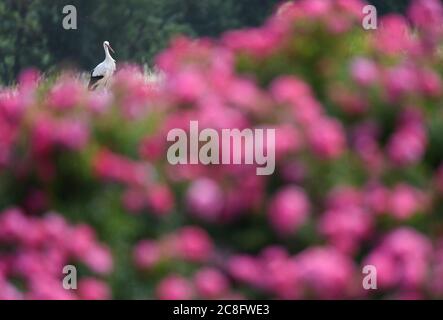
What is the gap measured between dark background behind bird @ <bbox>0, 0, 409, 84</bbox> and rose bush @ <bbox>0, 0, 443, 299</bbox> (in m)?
2.84

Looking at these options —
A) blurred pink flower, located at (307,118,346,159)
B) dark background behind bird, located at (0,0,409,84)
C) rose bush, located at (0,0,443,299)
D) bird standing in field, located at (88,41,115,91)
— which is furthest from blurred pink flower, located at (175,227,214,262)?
dark background behind bird, located at (0,0,409,84)

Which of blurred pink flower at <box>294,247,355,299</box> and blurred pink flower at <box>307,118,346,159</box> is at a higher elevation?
blurred pink flower at <box>307,118,346,159</box>

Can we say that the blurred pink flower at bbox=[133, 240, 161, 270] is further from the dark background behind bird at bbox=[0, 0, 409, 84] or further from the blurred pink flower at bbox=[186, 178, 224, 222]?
the dark background behind bird at bbox=[0, 0, 409, 84]

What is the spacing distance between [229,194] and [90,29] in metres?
3.60

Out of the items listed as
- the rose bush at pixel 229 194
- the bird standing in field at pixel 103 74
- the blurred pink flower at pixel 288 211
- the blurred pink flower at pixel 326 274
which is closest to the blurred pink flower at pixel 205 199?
the rose bush at pixel 229 194

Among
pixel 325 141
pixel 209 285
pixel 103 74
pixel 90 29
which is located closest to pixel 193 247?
pixel 209 285

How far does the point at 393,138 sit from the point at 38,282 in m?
1.45

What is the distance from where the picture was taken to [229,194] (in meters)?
3.99

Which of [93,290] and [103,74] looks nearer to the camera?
[93,290]

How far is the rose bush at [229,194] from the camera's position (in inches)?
151

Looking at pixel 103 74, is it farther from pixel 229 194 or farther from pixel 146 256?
pixel 146 256

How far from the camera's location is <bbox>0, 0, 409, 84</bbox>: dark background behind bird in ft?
24.0

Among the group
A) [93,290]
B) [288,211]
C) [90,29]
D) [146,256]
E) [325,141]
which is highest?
[90,29]

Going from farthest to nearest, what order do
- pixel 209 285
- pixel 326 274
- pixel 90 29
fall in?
pixel 90 29 < pixel 209 285 < pixel 326 274
